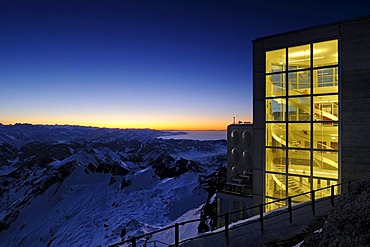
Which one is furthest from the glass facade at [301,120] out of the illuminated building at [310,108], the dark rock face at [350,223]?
the dark rock face at [350,223]

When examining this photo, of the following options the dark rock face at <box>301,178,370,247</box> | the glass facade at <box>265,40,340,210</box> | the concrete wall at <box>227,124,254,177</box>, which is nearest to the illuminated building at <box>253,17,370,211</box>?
the glass facade at <box>265,40,340,210</box>

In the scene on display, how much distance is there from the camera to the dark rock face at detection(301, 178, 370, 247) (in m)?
5.75

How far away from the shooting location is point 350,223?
6.23m

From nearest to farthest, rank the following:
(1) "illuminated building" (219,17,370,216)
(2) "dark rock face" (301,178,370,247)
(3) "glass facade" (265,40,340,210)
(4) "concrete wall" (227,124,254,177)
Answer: (2) "dark rock face" (301,178,370,247) < (1) "illuminated building" (219,17,370,216) < (3) "glass facade" (265,40,340,210) < (4) "concrete wall" (227,124,254,177)

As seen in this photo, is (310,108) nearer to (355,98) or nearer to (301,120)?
(301,120)

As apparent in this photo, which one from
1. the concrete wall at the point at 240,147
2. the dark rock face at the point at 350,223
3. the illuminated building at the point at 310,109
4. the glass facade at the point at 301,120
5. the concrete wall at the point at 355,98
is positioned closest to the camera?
the dark rock face at the point at 350,223

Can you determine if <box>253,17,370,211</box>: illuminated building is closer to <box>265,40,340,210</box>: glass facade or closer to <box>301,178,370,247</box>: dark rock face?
<box>265,40,340,210</box>: glass facade

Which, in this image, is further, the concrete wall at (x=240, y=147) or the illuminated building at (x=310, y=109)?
the concrete wall at (x=240, y=147)

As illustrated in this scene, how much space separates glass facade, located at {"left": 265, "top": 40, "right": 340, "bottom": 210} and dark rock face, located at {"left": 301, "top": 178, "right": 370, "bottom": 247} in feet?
38.5

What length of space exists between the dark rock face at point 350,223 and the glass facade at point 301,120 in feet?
38.5

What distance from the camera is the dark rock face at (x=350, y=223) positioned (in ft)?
18.9

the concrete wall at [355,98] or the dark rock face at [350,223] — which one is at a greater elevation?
the concrete wall at [355,98]

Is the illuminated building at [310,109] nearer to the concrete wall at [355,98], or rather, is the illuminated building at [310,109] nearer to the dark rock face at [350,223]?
the concrete wall at [355,98]

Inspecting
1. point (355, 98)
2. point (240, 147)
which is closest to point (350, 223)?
point (355, 98)
